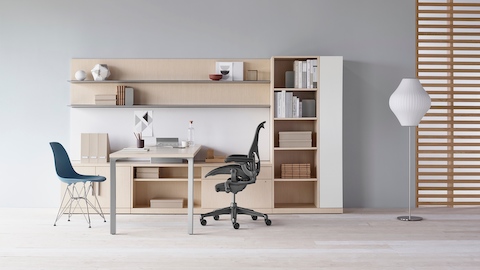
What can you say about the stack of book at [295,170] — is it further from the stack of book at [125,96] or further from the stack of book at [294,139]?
the stack of book at [125,96]

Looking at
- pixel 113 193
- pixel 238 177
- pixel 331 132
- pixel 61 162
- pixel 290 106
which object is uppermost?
pixel 290 106

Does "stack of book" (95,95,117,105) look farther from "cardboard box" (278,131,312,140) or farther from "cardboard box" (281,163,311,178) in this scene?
"cardboard box" (281,163,311,178)

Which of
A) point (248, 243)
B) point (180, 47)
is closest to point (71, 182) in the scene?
point (248, 243)

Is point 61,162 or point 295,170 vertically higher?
point 61,162

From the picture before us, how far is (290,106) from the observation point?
640 centimetres

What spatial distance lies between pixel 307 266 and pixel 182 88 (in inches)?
128

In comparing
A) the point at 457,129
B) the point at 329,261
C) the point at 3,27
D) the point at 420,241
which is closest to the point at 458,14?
the point at 457,129

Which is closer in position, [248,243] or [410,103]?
[248,243]

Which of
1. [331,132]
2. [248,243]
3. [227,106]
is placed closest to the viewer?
[248,243]

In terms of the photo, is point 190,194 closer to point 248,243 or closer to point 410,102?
point 248,243

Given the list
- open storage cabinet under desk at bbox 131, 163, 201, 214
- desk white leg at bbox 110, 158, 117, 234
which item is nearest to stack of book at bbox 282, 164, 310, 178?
open storage cabinet under desk at bbox 131, 163, 201, 214

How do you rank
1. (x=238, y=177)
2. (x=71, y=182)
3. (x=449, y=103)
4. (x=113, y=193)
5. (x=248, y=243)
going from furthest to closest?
1. (x=449, y=103)
2. (x=238, y=177)
3. (x=71, y=182)
4. (x=113, y=193)
5. (x=248, y=243)

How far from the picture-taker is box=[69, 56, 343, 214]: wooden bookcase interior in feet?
20.9

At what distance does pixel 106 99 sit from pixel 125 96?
0.75 ft
